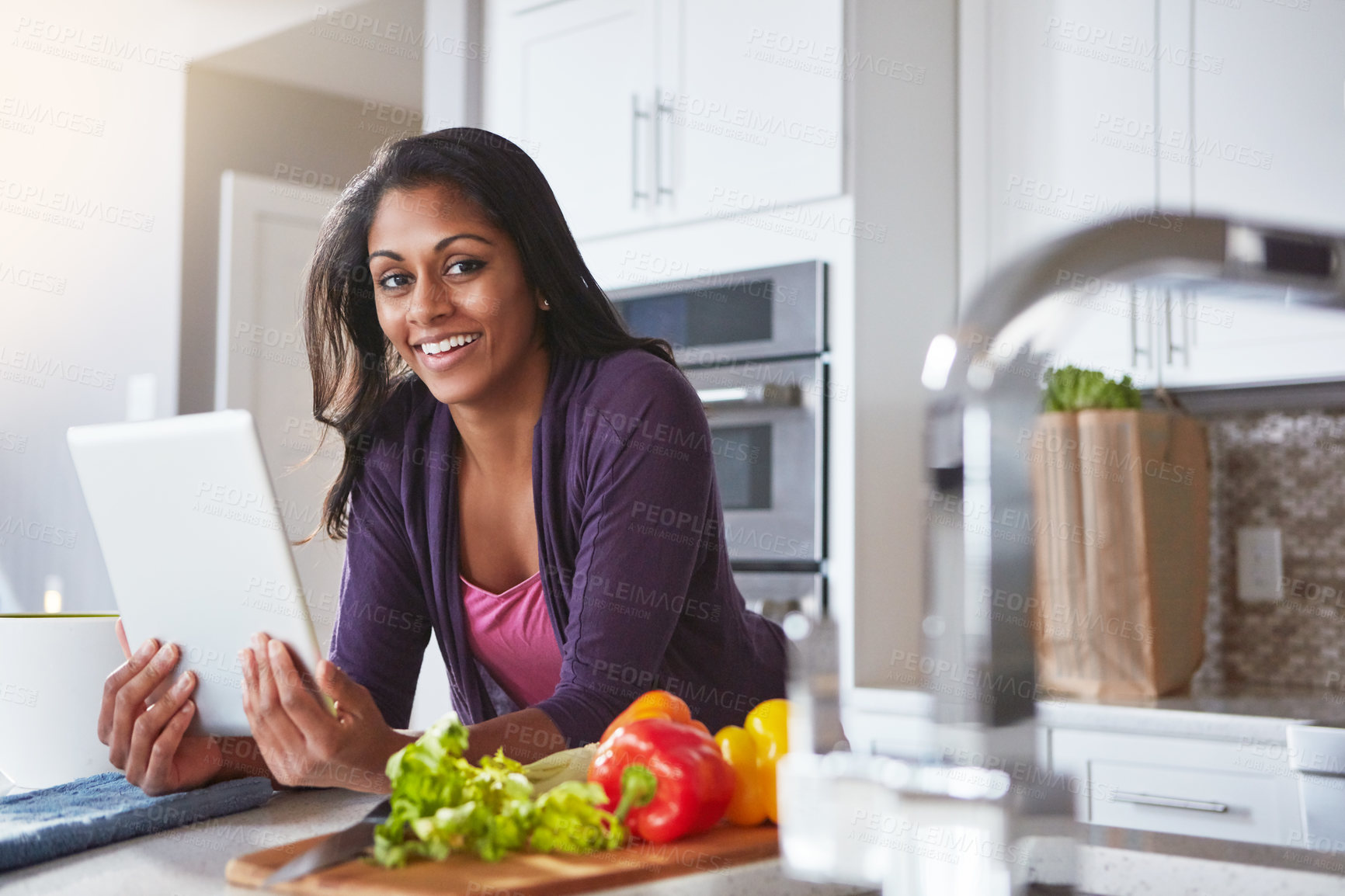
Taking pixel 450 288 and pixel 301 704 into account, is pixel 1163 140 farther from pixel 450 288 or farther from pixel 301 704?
pixel 301 704

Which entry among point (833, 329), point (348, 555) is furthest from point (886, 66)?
point (348, 555)

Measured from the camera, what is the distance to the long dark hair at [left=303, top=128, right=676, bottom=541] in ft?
4.39

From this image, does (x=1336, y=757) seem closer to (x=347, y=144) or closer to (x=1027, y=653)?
(x=1027, y=653)

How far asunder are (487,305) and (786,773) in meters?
0.92

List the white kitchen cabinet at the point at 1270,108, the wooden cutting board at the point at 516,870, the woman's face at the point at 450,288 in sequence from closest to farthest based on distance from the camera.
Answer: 1. the wooden cutting board at the point at 516,870
2. the woman's face at the point at 450,288
3. the white kitchen cabinet at the point at 1270,108

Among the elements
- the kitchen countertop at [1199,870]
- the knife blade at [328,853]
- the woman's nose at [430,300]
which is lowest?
the kitchen countertop at [1199,870]

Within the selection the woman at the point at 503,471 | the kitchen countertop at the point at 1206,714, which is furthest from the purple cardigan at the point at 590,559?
the kitchen countertop at the point at 1206,714

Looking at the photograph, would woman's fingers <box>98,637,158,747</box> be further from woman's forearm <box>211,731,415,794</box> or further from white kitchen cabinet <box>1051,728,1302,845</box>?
white kitchen cabinet <box>1051,728,1302,845</box>

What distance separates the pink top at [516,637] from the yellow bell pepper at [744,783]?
0.49 m

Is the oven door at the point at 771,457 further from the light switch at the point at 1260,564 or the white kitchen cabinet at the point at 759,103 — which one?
the light switch at the point at 1260,564

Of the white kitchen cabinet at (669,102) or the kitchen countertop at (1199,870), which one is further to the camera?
the white kitchen cabinet at (669,102)

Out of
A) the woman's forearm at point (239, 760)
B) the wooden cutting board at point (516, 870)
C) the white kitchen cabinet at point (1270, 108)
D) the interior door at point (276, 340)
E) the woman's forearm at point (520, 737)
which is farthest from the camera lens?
the interior door at point (276, 340)

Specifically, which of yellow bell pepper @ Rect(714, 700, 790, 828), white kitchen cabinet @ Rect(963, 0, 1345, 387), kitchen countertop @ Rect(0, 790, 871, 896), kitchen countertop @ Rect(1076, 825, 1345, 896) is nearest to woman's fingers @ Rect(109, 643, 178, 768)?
kitchen countertop @ Rect(0, 790, 871, 896)

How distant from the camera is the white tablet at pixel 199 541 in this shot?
2.97 ft
